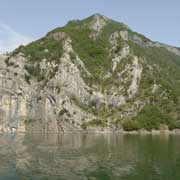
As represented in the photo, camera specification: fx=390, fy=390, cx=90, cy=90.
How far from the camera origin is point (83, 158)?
89250 millimetres

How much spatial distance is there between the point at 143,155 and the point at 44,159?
26.7 metres

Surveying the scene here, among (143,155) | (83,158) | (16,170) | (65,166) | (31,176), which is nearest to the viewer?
(31,176)

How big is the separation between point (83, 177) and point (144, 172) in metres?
12.9

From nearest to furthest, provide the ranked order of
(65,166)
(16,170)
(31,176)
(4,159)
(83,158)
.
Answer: (31,176) → (16,170) → (65,166) → (4,159) → (83,158)

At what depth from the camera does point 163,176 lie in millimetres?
67188

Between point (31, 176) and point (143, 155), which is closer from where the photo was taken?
point (31, 176)

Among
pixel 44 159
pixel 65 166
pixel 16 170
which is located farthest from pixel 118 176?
pixel 44 159

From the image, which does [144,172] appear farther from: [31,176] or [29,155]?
[29,155]

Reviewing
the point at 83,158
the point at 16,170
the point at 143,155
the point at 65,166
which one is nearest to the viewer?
the point at 16,170

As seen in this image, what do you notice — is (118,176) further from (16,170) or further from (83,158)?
(83,158)

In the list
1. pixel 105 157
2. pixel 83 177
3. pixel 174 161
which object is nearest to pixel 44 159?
pixel 105 157

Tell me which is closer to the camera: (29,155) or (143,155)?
(29,155)

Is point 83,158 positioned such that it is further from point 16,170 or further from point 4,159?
point 16,170

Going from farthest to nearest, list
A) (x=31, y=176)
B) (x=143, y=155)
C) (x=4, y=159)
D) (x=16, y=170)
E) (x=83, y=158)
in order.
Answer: (x=143, y=155) → (x=83, y=158) → (x=4, y=159) → (x=16, y=170) → (x=31, y=176)
